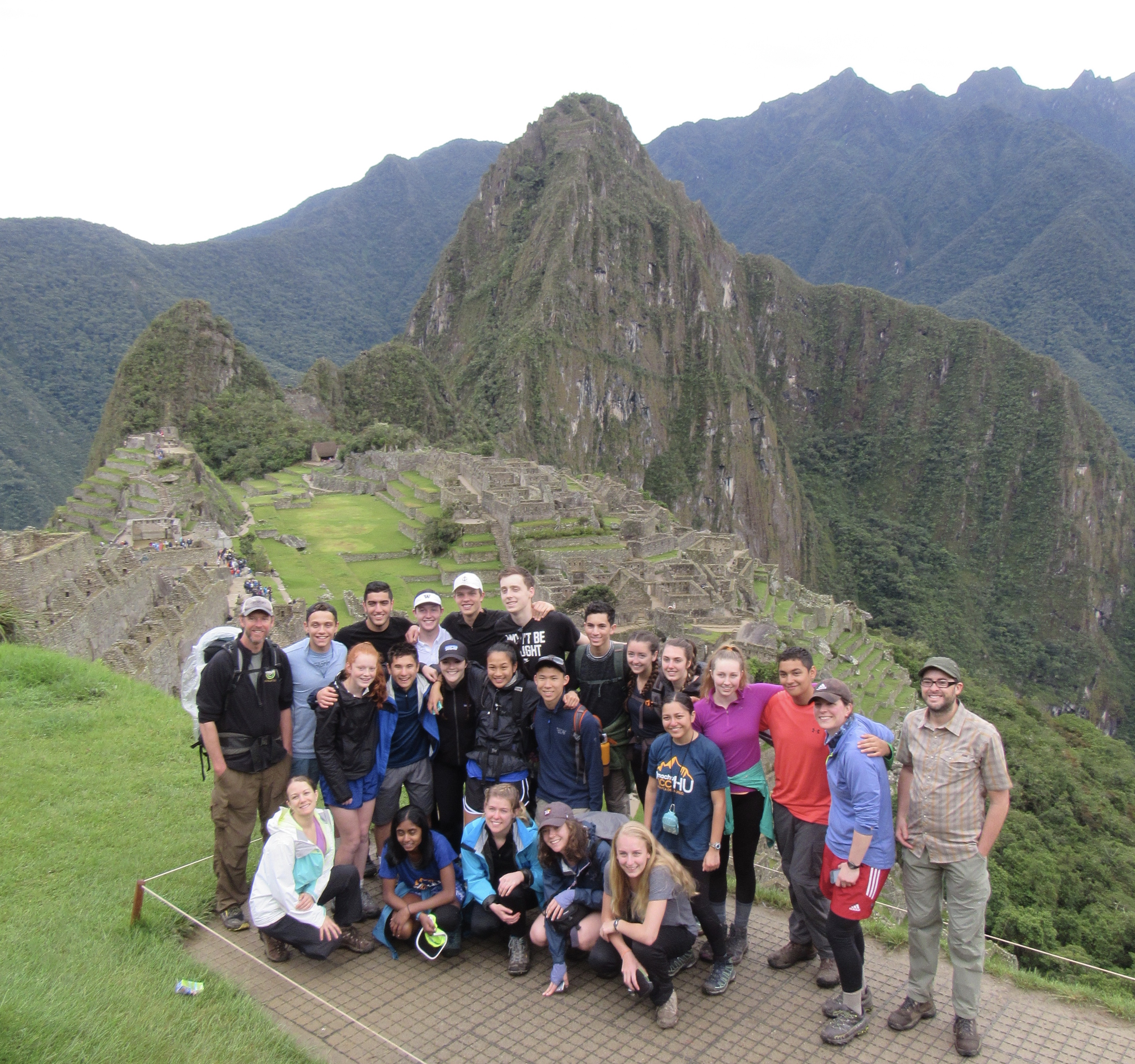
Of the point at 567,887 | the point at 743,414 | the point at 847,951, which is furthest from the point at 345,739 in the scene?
the point at 743,414

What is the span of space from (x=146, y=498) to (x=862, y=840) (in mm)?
30201

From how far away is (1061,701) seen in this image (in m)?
79.1

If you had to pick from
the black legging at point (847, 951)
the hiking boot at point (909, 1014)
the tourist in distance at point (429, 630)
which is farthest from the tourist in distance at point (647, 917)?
the tourist in distance at point (429, 630)

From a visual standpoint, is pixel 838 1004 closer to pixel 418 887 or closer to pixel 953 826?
pixel 953 826

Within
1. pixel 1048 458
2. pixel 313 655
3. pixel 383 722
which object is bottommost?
pixel 1048 458

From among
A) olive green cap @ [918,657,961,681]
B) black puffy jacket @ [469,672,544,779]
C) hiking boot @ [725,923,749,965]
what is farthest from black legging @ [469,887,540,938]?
olive green cap @ [918,657,961,681]

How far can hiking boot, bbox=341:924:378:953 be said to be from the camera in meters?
5.54

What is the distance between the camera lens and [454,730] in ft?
19.5

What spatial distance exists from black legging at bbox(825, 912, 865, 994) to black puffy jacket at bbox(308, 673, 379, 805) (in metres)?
2.94

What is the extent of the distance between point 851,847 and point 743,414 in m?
128

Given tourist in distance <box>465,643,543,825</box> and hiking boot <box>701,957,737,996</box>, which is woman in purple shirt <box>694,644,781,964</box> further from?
tourist in distance <box>465,643,543,825</box>

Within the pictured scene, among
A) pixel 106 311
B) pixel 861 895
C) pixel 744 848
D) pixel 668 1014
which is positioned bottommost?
pixel 668 1014

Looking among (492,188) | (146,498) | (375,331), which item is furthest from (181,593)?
(375,331)

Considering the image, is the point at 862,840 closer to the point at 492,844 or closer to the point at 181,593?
the point at 492,844
